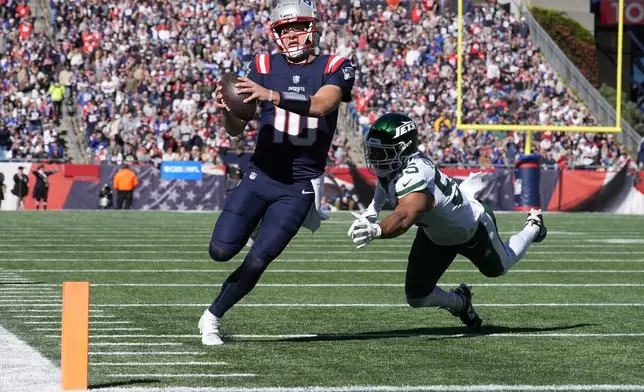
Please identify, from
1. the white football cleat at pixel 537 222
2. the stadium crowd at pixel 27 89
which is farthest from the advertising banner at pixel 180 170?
the white football cleat at pixel 537 222

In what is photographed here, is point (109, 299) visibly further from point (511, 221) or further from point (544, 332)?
point (511, 221)

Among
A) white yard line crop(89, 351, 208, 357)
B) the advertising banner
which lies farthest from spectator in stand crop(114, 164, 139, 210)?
white yard line crop(89, 351, 208, 357)

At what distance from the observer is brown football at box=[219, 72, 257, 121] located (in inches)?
227

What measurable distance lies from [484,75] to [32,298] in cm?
2238

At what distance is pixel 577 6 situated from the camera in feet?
124

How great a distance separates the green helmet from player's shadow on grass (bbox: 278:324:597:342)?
893 millimetres

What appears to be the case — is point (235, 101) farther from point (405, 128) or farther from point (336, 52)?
point (336, 52)

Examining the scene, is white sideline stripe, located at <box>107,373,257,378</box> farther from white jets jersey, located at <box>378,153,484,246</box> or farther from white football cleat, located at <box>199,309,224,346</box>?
white jets jersey, located at <box>378,153,484,246</box>

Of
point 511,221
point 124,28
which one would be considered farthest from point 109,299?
point 124,28

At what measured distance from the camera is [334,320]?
7.21 metres

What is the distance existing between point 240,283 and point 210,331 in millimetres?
280

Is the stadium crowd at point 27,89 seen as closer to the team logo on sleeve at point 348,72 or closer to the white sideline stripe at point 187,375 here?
the team logo on sleeve at point 348,72

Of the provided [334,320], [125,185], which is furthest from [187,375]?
[125,185]

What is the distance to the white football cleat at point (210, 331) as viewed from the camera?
598 centimetres
